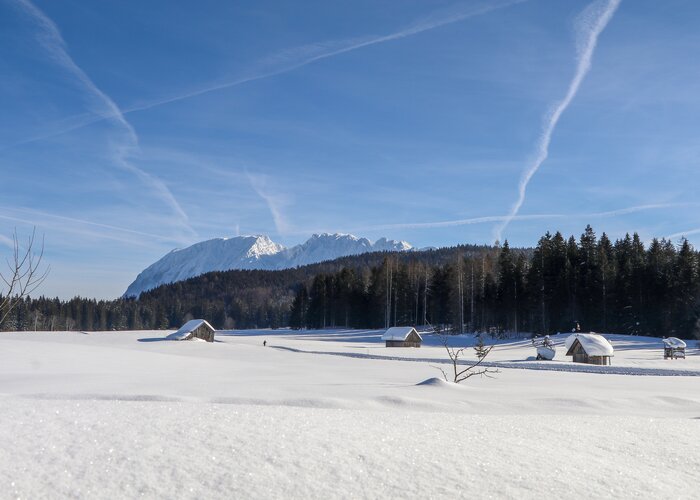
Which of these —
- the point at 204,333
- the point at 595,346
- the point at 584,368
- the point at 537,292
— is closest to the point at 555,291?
the point at 537,292

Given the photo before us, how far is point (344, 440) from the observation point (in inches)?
320

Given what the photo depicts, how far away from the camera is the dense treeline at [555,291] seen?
7094 centimetres

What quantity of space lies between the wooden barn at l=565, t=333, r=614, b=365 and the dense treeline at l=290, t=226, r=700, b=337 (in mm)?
15240

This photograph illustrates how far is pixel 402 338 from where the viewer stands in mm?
68625

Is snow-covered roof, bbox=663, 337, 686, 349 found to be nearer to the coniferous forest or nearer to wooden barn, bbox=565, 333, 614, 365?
wooden barn, bbox=565, 333, 614, 365

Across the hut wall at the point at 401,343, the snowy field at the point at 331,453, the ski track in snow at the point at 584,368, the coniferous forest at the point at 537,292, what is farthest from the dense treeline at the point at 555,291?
the snowy field at the point at 331,453

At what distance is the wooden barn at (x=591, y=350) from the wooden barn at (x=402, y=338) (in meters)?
22.0

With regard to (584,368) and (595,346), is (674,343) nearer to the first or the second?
Result: (595,346)

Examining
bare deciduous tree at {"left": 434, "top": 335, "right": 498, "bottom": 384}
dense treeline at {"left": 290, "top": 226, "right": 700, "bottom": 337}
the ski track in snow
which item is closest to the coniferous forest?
dense treeline at {"left": 290, "top": 226, "right": 700, "bottom": 337}

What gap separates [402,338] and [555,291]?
25.4 metres

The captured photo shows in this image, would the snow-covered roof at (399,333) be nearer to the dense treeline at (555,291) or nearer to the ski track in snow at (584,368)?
the dense treeline at (555,291)

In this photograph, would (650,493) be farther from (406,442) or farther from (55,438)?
(55,438)

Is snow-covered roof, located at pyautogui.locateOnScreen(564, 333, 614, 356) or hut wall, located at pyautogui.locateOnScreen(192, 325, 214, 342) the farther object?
hut wall, located at pyautogui.locateOnScreen(192, 325, 214, 342)

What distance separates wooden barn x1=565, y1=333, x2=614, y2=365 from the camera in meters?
48.3
